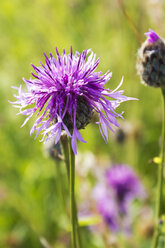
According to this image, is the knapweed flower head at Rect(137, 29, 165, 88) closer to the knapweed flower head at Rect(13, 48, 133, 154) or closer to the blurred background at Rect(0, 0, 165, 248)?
the knapweed flower head at Rect(13, 48, 133, 154)

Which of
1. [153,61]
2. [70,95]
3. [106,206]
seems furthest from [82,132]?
[70,95]

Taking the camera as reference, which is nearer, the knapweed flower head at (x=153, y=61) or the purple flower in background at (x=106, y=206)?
the knapweed flower head at (x=153, y=61)

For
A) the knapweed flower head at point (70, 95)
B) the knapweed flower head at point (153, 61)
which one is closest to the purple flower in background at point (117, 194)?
the knapweed flower head at point (153, 61)

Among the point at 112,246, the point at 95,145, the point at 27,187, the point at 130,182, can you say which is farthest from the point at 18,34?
the point at 112,246

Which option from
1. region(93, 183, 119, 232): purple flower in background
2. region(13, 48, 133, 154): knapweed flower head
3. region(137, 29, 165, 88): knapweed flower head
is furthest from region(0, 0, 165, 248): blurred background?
region(13, 48, 133, 154): knapweed flower head

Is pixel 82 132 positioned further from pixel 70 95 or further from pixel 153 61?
pixel 70 95

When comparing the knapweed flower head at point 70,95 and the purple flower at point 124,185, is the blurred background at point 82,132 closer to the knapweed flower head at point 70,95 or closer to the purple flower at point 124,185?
the purple flower at point 124,185
